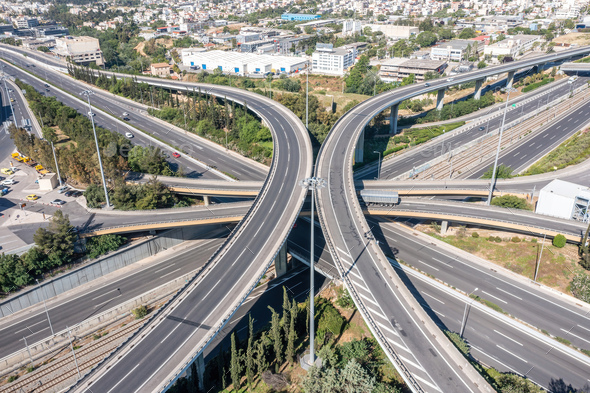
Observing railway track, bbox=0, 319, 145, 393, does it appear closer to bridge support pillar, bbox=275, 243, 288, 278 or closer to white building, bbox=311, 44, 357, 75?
bridge support pillar, bbox=275, 243, 288, 278

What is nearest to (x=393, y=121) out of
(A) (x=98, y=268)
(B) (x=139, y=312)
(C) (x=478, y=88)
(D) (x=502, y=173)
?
(D) (x=502, y=173)

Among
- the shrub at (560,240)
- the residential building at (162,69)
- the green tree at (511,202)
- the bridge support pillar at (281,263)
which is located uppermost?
the residential building at (162,69)

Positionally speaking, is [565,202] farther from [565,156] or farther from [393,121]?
[393,121]

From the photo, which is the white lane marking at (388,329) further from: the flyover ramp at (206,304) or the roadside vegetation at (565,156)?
the roadside vegetation at (565,156)

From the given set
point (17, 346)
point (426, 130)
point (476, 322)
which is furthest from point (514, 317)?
point (426, 130)

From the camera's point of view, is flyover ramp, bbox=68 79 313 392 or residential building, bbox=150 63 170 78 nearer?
flyover ramp, bbox=68 79 313 392

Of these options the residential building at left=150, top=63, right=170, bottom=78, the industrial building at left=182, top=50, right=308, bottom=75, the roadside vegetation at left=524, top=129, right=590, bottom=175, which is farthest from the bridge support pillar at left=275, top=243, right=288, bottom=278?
the residential building at left=150, top=63, right=170, bottom=78

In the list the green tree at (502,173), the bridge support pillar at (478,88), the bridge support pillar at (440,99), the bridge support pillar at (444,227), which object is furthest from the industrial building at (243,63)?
the bridge support pillar at (444,227)
